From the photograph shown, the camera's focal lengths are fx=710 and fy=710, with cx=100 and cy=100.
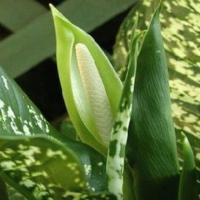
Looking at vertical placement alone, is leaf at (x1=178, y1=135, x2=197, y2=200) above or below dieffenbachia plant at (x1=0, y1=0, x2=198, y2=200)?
below

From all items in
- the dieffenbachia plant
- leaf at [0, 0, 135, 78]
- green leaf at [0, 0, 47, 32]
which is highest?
the dieffenbachia plant

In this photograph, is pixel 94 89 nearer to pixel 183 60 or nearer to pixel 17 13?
pixel 183 60

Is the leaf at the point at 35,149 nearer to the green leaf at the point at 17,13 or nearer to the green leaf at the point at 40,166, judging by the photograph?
the green leaf at the point at 40,166

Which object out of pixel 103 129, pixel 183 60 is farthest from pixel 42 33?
pixel 103 129

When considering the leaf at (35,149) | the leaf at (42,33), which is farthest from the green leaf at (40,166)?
the leaf at (42,33)

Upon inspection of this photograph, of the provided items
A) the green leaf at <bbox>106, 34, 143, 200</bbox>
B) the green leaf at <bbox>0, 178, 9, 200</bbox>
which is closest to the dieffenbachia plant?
the green leaf at <bbox>106, 34, 143, 200</bbox>

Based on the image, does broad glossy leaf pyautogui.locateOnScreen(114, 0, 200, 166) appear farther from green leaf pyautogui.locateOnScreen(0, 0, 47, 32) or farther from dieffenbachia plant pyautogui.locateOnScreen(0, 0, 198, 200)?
green leaf pyautogui.locateOnScreen(0, 0, 47, 32)

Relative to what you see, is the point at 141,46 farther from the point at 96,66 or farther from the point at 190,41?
the point at 190,41

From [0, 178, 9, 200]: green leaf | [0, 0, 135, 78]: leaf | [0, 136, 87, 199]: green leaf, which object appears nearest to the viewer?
[0, 136, 87, 199]: green leaf
